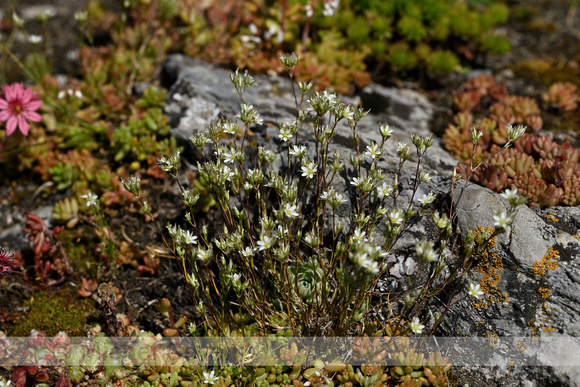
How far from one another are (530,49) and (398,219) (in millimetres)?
5594

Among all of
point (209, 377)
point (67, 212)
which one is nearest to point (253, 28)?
point (67, 212)

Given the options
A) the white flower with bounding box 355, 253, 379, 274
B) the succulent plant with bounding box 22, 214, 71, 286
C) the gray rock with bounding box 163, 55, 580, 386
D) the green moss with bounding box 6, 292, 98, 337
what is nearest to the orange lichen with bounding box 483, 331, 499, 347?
the gray rock with bounding box 163, 55, 580, 386

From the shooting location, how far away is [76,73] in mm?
6215

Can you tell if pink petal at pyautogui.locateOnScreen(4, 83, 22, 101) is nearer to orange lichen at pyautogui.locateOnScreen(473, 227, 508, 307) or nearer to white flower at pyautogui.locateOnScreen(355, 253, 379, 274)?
white flower at pyautogui.locateOnScreen(355, 253, 379, 274)

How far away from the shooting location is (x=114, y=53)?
19.6 feet

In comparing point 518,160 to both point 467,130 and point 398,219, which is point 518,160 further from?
point 398,219

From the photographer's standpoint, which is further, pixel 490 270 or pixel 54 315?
pixel 54 315

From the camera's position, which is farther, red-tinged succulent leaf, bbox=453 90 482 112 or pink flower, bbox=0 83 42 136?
red-tinged succulent leaf, bbox=453 90 482 112

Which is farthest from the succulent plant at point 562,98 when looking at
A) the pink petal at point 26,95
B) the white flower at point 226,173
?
the pink petal at point 26,95

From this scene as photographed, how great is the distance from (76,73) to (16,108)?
224cm

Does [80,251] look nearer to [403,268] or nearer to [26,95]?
[26,95]

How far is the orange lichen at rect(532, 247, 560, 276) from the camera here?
309 cm

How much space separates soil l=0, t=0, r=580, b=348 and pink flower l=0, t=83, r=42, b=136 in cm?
96

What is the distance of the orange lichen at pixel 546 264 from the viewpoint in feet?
10.1
